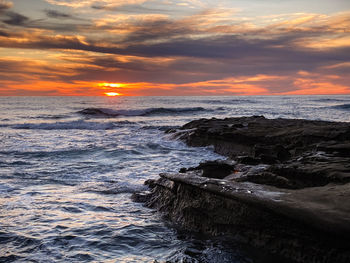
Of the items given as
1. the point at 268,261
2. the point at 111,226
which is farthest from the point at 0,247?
the point at 268,261

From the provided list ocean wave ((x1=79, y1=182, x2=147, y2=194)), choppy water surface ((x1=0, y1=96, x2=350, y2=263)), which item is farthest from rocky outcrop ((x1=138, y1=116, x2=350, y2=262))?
ocean wave ((x1=79, y1=182, x2=147, y2=194))

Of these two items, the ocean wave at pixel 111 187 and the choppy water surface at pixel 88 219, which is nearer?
the choppy water surface at pixel 88 219

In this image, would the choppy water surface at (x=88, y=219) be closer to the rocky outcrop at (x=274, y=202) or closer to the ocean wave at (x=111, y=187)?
the ocean wave at (x=111, y=187)

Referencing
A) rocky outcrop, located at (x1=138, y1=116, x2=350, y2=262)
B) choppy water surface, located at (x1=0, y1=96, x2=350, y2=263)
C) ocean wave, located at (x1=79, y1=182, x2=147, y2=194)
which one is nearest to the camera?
rocky outcrop, located at (x1=138, y1=116, x2=350, y2=262)

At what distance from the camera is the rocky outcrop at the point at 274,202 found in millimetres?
3555

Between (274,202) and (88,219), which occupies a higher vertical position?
(274,202)

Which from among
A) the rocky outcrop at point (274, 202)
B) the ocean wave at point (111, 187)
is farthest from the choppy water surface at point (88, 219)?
the rocky outcrop at point (274, 202)

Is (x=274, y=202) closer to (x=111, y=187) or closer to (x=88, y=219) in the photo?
(x=88, y=219)

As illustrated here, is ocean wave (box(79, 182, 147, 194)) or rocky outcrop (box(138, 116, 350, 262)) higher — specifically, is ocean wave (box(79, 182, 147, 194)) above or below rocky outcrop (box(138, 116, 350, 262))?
below

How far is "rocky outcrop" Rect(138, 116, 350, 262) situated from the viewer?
3555 mm

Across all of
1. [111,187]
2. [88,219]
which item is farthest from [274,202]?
[111,187]

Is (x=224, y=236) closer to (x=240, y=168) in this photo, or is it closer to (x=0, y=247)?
(x=240, y=168)

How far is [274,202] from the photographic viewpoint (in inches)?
158

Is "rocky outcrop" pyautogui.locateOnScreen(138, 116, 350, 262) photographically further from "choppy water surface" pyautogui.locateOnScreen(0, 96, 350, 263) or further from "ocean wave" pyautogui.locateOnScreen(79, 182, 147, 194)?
"ocean wave" pyautogui.locateOnScreen(79, 182, 147, 194)
